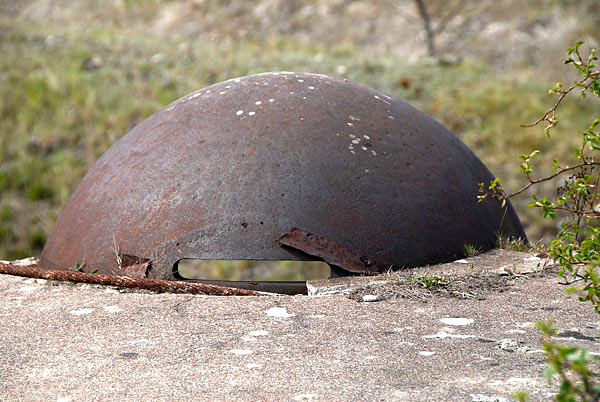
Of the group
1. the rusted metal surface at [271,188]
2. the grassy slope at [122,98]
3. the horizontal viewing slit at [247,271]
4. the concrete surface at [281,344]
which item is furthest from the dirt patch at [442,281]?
the grassy slope at [122,98]

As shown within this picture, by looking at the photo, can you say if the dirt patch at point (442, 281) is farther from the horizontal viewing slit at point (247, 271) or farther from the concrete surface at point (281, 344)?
the horizontal viewing slit at point (247, 271)

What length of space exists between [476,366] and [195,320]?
40.8 inches

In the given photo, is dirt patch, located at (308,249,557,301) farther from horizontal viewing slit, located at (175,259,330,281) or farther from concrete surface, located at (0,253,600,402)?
horizontal viewing slit, located at (175,259,330,281)

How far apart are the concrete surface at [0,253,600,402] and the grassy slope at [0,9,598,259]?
21.4 ft

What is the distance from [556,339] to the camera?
2.25 m

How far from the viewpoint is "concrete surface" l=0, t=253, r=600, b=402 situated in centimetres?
194

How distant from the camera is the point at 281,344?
225 centimetres

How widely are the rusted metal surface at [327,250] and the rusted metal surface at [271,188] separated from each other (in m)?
0.03

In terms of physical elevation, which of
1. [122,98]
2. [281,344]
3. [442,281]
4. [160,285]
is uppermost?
[122,98]

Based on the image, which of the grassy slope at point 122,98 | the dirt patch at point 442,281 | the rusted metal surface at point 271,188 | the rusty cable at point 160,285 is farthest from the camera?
the grassy slope at point 122,98

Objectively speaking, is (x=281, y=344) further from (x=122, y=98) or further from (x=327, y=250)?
(x=122, y=98)

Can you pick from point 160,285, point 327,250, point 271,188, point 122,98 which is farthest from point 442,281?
point 122,98

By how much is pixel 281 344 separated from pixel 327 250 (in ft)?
2.50

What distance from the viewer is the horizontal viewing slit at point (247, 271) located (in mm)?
8906
